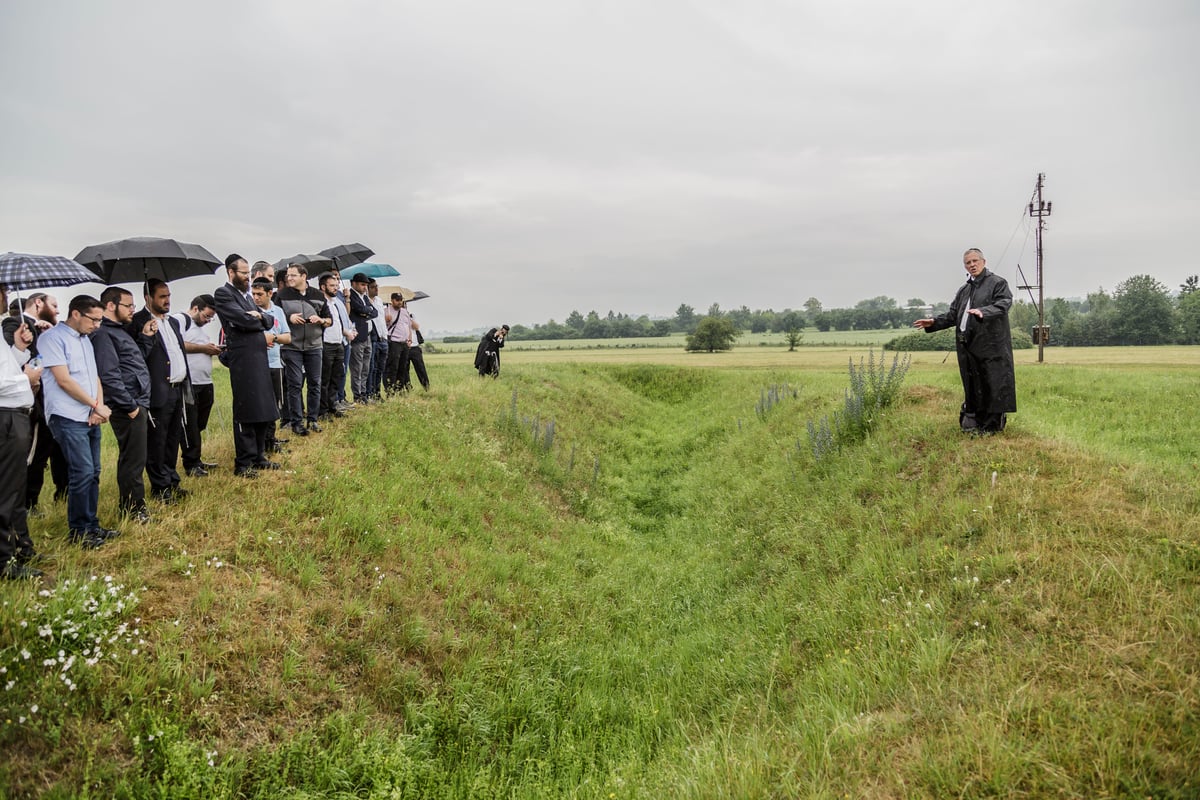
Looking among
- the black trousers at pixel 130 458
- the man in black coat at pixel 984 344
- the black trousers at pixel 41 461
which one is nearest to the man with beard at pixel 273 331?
the black trousers at pixel 130 458

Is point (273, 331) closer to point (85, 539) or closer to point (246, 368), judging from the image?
point (246, 368)

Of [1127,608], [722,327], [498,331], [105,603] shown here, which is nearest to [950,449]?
[1127,608]

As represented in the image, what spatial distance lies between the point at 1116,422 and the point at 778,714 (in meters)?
10.9

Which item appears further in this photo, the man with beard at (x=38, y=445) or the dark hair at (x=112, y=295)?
the man with beard at (x=38, y=445)

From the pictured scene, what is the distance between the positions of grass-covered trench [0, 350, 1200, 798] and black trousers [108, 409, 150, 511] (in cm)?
46

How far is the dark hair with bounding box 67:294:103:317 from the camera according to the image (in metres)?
5.35

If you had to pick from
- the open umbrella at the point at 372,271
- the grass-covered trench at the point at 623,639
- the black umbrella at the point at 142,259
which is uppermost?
the open umbrella at the point at 372,271

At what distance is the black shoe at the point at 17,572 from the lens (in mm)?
4423

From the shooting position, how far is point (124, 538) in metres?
5.37

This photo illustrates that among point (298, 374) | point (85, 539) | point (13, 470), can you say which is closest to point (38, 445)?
point (85, 539)

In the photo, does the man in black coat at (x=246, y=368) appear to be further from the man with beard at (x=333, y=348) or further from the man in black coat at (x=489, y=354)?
the man in black coat at (x=489, y=354)

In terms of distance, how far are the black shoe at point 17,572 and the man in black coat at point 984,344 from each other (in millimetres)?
10181

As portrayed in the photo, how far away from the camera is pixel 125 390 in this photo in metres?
5.70

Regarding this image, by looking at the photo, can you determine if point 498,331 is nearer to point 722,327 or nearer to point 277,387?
point 277,387
